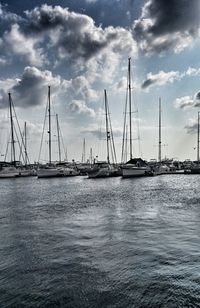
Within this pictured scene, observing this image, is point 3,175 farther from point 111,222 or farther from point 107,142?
point 111,222

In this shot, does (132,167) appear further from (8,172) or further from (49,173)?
(8,172)

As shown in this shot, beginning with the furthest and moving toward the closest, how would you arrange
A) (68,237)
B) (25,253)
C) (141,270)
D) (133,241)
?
(68,237) → (133,241) → (25,253) → (141,270)

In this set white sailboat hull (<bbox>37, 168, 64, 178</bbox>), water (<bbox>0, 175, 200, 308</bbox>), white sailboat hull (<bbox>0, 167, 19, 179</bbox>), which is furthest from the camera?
white sailboat hull (<bbox>0, 167, 19, 179</bbox>)

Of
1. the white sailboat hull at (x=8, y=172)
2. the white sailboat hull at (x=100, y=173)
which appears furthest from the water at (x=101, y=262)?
the white sailboat hull at (x=8, y=172)

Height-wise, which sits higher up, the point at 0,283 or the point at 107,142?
the point at 107,142

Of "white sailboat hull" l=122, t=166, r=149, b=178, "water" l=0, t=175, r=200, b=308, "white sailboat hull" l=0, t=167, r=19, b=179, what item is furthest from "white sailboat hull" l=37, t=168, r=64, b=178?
"water" l=0, t=175, r=200, b=308

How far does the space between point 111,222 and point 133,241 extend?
19.6ft

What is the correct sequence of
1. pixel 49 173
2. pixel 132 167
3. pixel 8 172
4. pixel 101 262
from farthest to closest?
pixel 8 172, pixel 49 173, pixel 132 167, pixel 101 262

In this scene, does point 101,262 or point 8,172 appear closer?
point 101,262

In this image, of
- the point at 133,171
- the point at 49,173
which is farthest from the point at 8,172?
the point at 133,171

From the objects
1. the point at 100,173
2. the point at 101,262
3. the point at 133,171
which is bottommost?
the point at 101,262

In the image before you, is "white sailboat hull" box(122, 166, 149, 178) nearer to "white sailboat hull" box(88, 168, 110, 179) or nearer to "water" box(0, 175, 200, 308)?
"white sailboat hull" box(88, 168, 110, 179)

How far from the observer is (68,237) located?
57.6ft

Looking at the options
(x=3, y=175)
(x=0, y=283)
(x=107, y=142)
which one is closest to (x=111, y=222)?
(x=0, y=283)
